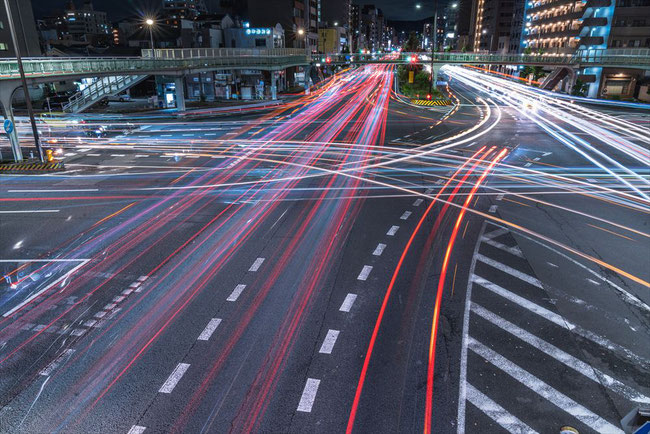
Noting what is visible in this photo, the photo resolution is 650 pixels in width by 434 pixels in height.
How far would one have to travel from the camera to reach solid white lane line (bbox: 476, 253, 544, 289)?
11.8m

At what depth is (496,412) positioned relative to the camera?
7551mm

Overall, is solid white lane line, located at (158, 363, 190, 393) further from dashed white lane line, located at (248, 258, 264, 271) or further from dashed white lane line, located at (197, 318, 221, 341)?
dashed white lane line, located at (248, 258, 264, 271)

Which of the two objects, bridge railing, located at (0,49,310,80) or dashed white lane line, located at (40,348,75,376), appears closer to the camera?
dashed white lane line, located at (40,348,75,376)

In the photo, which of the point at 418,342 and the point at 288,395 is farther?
the point at 418,342

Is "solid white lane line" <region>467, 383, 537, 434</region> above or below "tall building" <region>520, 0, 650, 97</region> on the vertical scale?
below

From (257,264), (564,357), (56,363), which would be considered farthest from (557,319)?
(56,363)

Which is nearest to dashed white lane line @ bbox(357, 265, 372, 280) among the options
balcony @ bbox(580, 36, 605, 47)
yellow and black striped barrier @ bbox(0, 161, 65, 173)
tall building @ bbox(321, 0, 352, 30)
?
yellow and black striped barrier @ bbox(0, 161, 65, 173)

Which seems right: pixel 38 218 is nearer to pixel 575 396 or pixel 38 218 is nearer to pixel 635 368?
pixel 575 396

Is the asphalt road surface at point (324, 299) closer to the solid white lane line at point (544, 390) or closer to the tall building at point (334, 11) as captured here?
the solid white lane line at point (544, 390)

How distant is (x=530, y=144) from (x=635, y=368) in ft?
84.8

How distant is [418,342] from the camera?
9.37 meters

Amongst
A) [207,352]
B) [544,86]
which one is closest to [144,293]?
[207,352]

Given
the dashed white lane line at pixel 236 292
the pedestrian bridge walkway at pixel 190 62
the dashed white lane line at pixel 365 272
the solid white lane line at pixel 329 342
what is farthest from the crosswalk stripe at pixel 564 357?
the pedestrian bridge walkway at pixel 190 62

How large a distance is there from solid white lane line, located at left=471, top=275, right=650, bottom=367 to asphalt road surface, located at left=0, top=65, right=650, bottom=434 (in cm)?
Answer: 5
